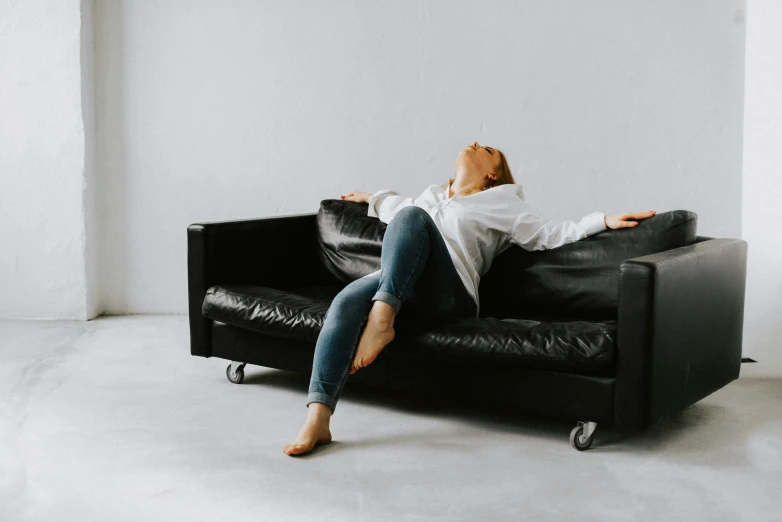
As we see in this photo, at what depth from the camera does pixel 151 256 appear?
5.25m

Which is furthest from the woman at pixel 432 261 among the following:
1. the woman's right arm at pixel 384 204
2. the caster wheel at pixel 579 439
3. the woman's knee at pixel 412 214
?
the caster wheel at pixel 579 439

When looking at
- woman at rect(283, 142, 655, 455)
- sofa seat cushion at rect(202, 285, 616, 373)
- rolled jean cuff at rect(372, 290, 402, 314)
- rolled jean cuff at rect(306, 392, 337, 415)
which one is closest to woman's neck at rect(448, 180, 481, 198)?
woman at rect(283, 142, 655, 455)

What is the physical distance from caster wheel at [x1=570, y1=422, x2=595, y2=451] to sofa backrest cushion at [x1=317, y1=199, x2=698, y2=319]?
577 mm

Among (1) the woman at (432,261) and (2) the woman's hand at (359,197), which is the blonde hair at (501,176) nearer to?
(1) the woman at (432,261)

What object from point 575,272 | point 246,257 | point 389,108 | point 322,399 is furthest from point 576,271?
point 389,108

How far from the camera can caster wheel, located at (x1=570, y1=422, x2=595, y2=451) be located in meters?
2.77

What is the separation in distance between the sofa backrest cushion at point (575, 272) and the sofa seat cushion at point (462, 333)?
0.38 ft

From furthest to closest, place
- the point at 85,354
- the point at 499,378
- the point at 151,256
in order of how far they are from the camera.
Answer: the point at 151,256 → the point at 85,354 → the point at 499,378

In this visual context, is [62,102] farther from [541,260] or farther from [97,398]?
[541,260]

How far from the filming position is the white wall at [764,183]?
153 inches

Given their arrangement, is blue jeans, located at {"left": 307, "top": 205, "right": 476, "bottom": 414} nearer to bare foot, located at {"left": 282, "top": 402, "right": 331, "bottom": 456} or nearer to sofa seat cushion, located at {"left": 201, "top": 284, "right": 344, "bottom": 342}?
bare foot, located at {"left": 282, "top": 402, "right": 331, "bottom": 456}

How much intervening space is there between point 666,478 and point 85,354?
2817 millimetres

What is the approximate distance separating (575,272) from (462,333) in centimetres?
64

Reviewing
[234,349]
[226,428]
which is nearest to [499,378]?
[226,428]
